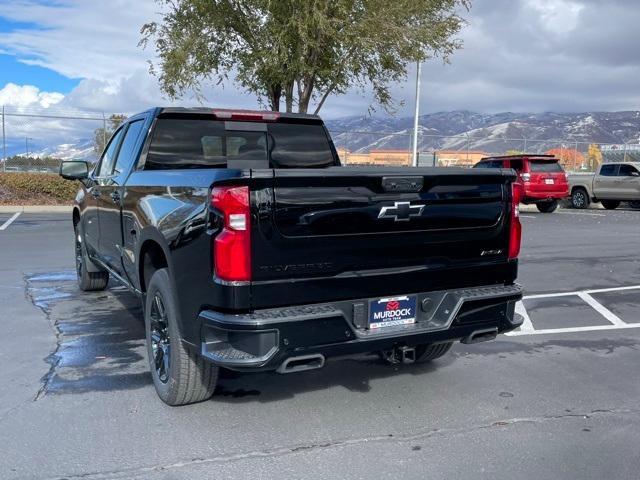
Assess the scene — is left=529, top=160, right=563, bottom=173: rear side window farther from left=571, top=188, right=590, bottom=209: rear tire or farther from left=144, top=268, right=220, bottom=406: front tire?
left=144, top=268, right=220, bottom=406: front tire

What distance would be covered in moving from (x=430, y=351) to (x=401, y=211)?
1.60 m

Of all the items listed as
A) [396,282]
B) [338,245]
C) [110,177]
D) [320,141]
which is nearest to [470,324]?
[396,282]

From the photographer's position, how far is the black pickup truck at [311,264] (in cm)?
333

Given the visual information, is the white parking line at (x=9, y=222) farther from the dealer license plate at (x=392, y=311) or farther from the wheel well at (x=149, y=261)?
the dealer license plate at (x=392, y=311)

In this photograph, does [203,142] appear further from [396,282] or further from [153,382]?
[396,282]

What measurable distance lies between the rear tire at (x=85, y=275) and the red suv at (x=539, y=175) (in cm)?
1513

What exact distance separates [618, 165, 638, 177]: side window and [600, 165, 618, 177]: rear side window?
203 mm

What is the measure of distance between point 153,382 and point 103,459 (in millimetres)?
1056

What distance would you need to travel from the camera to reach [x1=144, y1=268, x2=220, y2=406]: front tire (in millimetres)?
3799

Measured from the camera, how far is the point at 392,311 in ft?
12.3

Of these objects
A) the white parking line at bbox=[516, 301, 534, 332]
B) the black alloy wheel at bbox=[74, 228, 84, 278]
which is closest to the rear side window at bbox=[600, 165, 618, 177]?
the white parking line at bbox=[516, 301, 534, 332]

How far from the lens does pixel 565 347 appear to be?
546cm

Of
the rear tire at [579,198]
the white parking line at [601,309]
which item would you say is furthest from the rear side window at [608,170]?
the white parking line at [601,309]

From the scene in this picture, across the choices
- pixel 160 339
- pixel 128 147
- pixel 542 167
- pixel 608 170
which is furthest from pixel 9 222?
pixel 608 170
